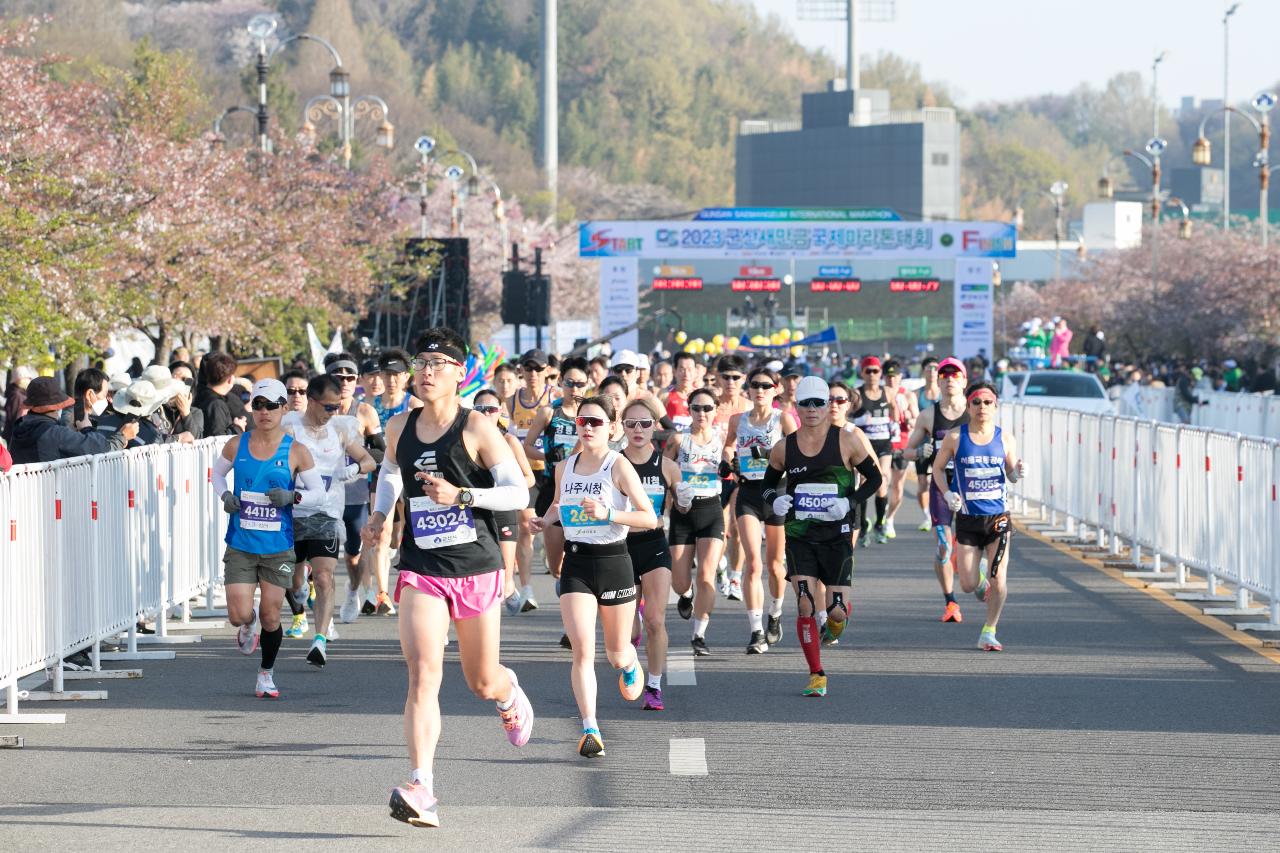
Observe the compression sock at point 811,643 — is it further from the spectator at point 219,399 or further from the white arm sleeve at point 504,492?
the spectator at point 219,399

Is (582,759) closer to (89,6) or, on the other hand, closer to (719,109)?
(89,6)

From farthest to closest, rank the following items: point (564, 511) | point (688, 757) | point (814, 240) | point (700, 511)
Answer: point (814, 240), point (700, 511), point (564, 511), point (688, 757)

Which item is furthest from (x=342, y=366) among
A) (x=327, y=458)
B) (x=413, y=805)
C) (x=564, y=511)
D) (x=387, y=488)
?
(x=413, y=805)

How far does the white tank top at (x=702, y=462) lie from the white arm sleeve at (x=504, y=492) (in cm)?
466

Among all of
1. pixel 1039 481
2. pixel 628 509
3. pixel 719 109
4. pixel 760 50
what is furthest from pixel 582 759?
pixel 760 50

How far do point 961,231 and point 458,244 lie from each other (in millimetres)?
22077

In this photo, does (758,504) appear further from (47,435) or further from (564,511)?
(47,435)

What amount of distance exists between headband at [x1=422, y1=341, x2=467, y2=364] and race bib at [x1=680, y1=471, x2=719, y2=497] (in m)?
4.63

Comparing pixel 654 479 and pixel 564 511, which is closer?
pixel 564 511

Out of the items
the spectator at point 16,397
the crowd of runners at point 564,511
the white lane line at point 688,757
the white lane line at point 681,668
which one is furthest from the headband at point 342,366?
the white lane line at point 688,757

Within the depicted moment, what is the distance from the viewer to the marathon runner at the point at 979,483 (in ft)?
44.2

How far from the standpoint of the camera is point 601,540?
9828 millimetres

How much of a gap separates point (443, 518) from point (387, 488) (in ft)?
2.42

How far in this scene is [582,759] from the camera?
9.37 meters
